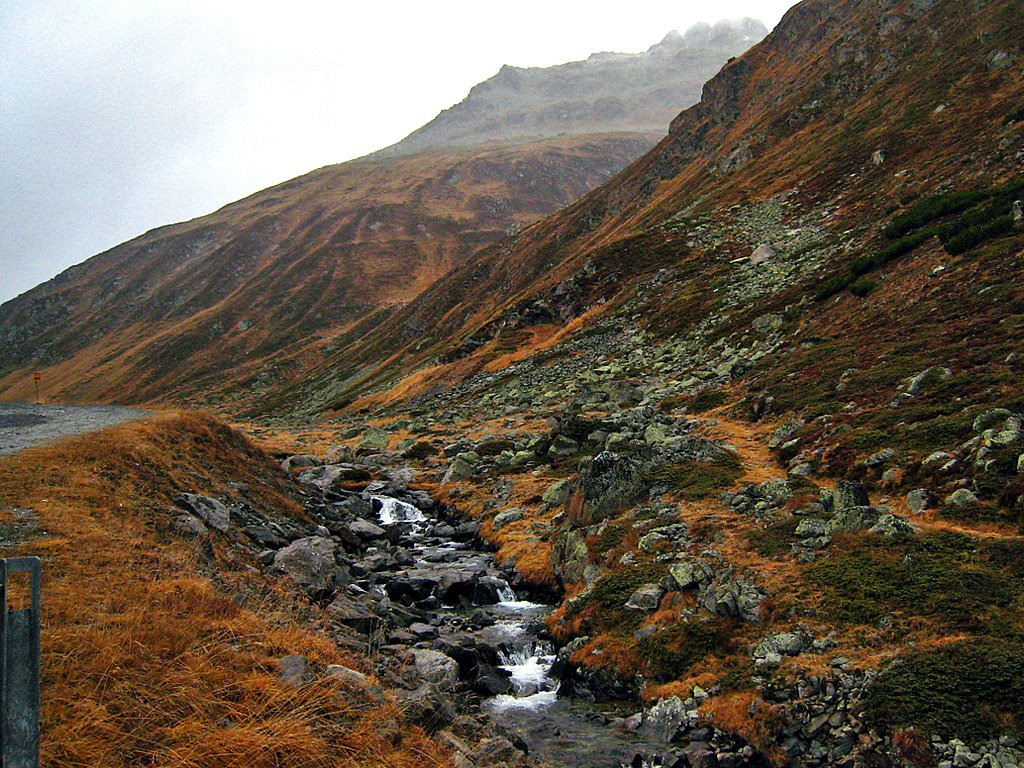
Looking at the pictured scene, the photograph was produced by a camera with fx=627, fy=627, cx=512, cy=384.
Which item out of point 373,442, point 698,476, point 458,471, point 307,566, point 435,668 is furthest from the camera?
point 373,442

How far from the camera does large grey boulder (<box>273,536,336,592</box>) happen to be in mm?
15766

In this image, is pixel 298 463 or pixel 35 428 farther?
pixel 298 463

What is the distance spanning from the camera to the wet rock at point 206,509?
17078 mm

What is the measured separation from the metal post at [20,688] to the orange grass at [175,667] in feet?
7.52

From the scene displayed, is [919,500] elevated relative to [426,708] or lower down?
lower down

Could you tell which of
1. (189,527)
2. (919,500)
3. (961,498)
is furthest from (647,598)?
(189,527)

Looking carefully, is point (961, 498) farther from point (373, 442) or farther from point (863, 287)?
point (373, 442)

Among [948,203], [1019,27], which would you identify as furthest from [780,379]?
[1019,27]

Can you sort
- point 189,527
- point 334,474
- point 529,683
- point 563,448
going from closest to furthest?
point 529,683
point 189,527
point 563,448
point 334,474

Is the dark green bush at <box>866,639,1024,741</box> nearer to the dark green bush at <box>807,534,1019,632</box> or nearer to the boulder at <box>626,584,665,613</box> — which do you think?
the dark green bush at <box>807,534,1019,632</box>

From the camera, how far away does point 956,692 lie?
9367 mm

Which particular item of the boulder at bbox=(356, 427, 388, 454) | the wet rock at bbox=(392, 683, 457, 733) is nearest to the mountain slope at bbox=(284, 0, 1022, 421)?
the boulder at bbox=(356, 427, 388, 454)

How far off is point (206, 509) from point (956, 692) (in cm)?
1732

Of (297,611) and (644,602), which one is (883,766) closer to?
(644,602)
